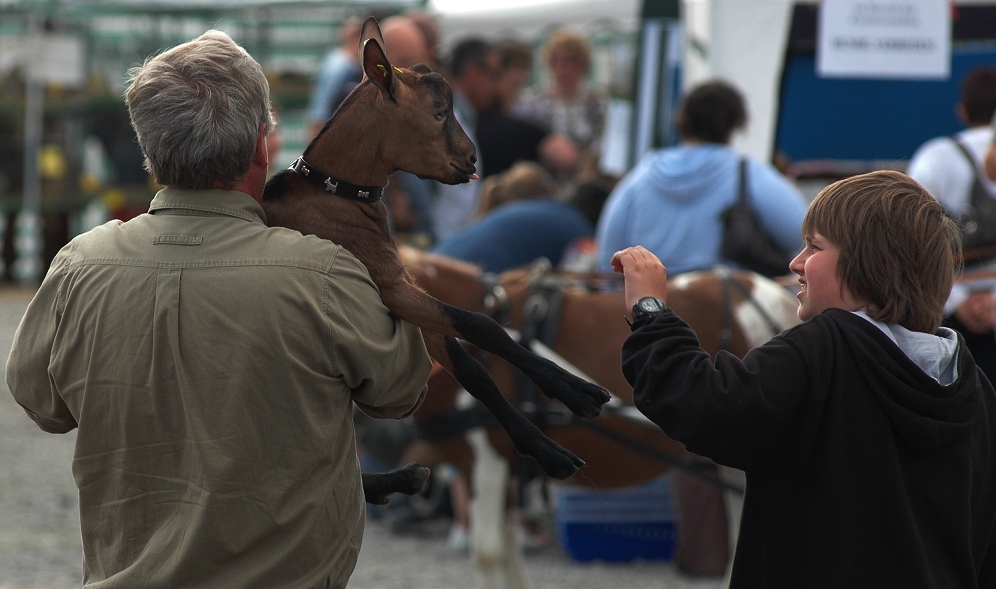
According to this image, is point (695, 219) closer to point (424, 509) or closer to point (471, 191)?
point (471, 191)

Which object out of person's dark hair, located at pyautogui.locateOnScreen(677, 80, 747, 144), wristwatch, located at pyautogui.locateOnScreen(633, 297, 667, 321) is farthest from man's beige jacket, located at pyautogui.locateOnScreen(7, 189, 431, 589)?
person's dark hair, located at pyautogui.locateOnScreen(677, 80, 747, 144)

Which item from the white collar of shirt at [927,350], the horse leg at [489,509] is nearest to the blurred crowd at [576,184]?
the horse leg at [489,509]

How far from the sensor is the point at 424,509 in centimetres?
566

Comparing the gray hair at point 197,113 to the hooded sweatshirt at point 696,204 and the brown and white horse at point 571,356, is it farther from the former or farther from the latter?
the hooded sweatshirt at point 696,204

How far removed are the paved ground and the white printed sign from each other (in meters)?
2.53

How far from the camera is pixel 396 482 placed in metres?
1.80

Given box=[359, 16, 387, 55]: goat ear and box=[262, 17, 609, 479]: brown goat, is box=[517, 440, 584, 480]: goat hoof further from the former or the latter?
box=[359, 16, 387, 55]: goat ear

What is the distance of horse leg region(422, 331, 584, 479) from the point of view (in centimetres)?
165

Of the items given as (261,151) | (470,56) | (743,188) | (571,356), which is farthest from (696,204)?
(261,151)

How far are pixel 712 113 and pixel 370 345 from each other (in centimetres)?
297

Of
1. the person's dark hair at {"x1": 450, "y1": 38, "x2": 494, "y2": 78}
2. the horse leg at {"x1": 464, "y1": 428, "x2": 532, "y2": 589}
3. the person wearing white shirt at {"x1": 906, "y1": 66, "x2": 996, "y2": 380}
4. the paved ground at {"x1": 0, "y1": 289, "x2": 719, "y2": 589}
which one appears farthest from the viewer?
the person's dark hair at {"x1": 450, "y1": 38, "x2": 494, "y2": 78}

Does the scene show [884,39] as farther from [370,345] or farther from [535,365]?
[370,345]

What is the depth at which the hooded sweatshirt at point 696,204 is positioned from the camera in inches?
162

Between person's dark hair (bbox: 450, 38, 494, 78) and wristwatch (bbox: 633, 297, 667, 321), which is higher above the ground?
person's dark hair (bbox: 450, 38, 494, 78)
